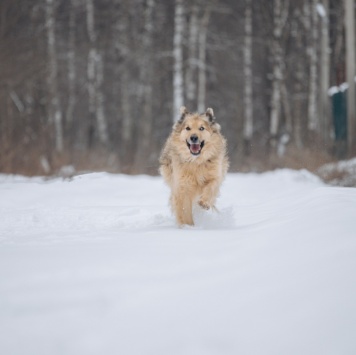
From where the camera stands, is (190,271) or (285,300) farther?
(190,271)

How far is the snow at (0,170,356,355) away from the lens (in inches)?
78.3

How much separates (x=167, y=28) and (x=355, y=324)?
1759 centimetres

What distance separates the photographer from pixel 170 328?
2066 millimetres

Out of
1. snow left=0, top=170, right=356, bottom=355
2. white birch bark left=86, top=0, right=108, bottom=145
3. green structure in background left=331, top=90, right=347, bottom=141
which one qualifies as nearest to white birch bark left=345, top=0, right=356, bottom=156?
green structure in background left=331, top=90, right=347, bottom=141

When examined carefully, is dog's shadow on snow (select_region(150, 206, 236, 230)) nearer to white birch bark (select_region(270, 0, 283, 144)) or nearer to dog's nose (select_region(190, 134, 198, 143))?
dog's nose (select_region(190, 134, 198, 143))

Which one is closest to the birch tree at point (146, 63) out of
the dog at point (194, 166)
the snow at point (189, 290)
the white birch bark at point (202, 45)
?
the white birch bark at point (202, 45)

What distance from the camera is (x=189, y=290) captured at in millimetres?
2334

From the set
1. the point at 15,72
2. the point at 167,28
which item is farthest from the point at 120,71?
the point at 15,72

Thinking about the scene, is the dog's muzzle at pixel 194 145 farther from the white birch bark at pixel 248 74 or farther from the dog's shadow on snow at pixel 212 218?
the white birch bark at pixel 248 74

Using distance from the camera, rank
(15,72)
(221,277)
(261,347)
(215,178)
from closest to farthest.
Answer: (261,347), (221,277), (215,178), (15,72)

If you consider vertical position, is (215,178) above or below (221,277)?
above

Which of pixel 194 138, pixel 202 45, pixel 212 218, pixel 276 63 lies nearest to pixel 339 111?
pixel 276 63

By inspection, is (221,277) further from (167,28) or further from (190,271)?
(167,28)

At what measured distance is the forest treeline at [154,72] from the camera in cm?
1093
